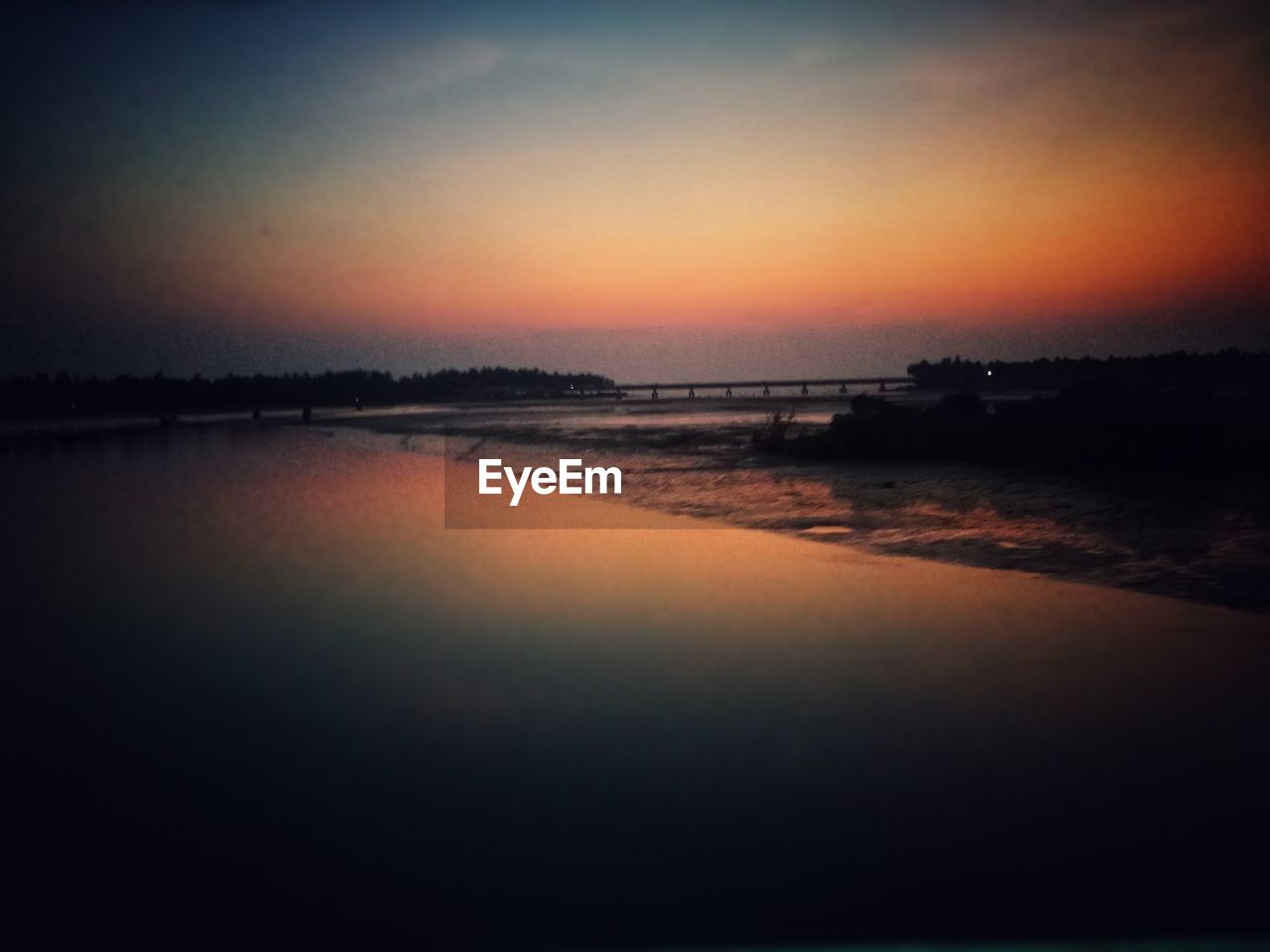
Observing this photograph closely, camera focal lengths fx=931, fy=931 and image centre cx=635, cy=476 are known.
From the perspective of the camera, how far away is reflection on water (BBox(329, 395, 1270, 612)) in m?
8.62

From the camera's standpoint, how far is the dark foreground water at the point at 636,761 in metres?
3.10

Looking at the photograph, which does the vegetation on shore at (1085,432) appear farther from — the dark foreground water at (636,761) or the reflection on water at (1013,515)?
the dark foreground water at (636,761)

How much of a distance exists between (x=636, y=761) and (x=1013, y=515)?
30.6ft

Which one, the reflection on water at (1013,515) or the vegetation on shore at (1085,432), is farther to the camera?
the vegetation on shore at (1085,432)

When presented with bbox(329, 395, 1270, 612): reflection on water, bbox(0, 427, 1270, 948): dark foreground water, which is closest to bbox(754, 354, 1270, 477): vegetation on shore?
bbox(329, 395, 1270, 612): reflection on water

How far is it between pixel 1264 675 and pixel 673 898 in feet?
13.5

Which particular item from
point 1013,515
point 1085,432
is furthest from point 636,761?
point 1085,432

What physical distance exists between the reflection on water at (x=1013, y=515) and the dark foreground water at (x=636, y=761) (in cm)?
110

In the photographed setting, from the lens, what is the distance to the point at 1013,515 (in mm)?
12148

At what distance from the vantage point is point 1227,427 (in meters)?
17.6

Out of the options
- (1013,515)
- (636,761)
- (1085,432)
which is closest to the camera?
(636,761)

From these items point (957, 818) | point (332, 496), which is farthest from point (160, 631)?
point (332, 496)

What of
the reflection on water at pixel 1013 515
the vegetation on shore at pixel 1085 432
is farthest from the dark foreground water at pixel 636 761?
the vegetation on shore at pixel 1085 432

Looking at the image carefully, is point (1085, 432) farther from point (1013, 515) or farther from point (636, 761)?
point (636, 761)
